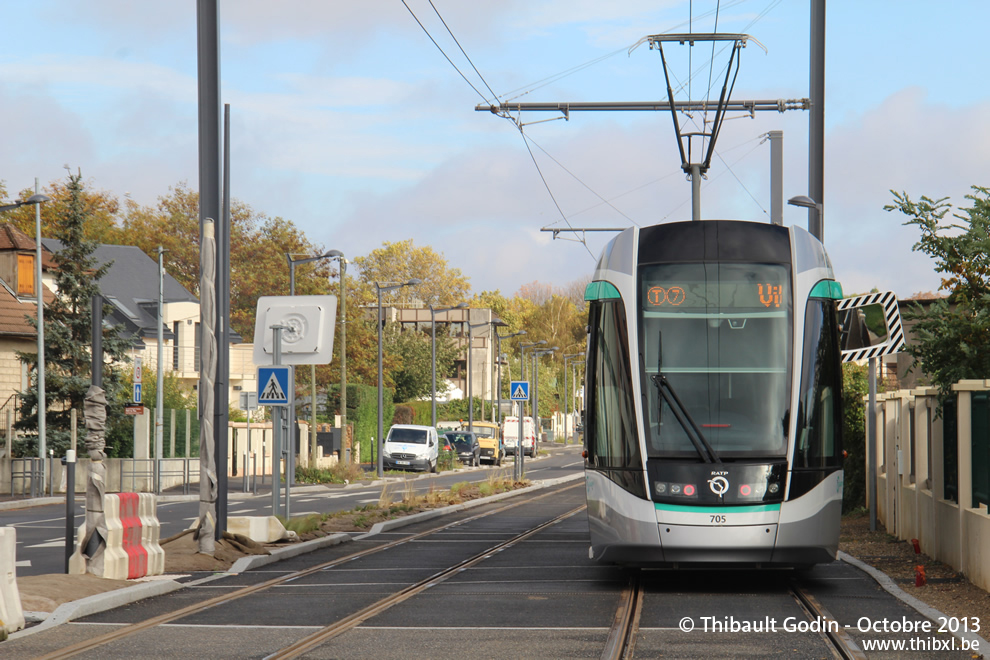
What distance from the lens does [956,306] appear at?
14.5 metres

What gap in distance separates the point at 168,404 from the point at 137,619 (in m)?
36.7

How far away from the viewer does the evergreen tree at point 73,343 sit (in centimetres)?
3912

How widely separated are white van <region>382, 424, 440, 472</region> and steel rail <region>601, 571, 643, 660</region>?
39.4 m

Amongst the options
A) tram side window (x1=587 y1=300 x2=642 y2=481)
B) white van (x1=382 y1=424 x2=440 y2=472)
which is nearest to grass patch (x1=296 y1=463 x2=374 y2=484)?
white van (x1=382 y1=424 x2=440 y2=472)

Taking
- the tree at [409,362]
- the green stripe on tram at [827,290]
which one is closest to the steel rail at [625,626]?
the green stripe on tram at [827,290]

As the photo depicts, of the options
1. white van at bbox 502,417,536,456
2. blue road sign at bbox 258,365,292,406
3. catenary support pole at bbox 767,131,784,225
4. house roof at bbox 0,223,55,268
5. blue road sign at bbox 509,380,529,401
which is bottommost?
white van at bbox 502,417,536,456

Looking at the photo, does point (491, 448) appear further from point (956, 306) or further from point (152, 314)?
point (956, 306)

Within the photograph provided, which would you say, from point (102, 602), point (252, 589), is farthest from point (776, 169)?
point (102, 602)

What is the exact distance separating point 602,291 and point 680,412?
58.9 inches

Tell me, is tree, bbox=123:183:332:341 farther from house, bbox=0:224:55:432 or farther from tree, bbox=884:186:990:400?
tree, bbox=884:186:990:400

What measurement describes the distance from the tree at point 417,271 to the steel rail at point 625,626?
96.6 m

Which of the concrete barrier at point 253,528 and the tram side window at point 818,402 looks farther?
the concrete barrier at point 253,528

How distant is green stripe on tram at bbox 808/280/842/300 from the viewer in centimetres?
1249

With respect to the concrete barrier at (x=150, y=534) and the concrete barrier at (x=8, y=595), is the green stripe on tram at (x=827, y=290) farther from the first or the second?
the concrete barrier at (x=8, y=595)
